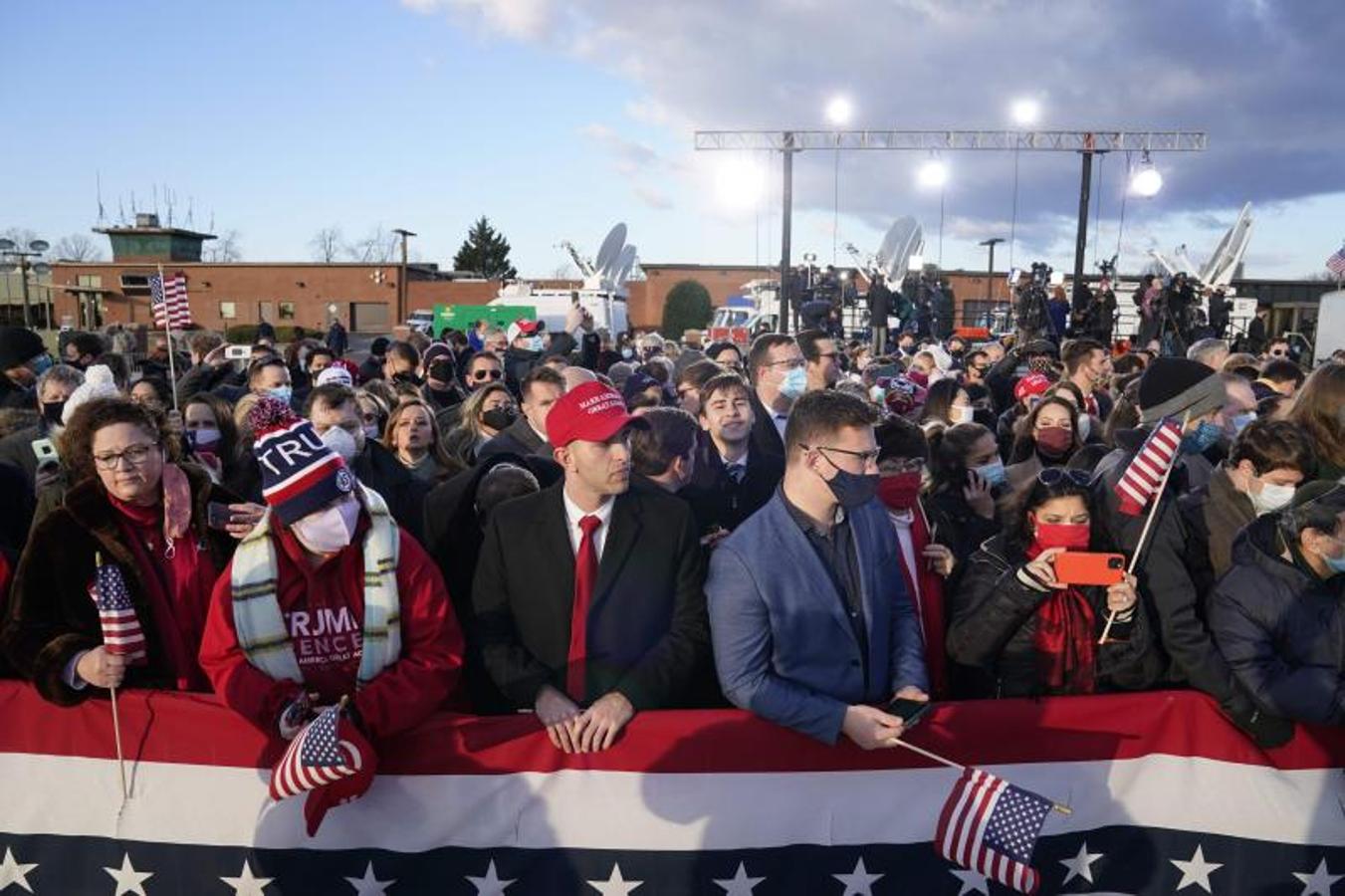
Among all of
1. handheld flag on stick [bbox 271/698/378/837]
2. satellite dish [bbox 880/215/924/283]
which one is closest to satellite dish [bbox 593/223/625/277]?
satellite dish [bbox 880/215/924/283]

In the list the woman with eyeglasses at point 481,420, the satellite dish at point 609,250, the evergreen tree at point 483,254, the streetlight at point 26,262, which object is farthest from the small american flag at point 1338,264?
the evergreen tree at point 483,254

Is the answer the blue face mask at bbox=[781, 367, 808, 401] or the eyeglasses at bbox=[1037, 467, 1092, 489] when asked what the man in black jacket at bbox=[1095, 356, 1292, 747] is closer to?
the eyeglasses at bbox=[1037, 467, 1092, 489]

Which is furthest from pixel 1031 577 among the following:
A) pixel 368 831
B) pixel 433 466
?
pixel 433 466

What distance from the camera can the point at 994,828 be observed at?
275 cm

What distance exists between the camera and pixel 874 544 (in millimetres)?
3279

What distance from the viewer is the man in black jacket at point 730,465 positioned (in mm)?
4691

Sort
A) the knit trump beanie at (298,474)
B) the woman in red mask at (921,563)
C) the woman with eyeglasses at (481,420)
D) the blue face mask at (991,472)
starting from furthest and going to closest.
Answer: the woman with eyeglasses at (481,420) < the blue face mask at (991,472) < the woman in red mask at (921,563) < the knit trump beanie at (298,474)

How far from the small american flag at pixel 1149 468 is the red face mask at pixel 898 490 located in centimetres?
73

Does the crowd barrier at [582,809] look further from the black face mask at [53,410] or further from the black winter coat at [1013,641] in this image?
the black face mask at [53,410]

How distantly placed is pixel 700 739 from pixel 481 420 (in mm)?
3448

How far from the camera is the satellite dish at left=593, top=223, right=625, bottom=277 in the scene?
38562mm

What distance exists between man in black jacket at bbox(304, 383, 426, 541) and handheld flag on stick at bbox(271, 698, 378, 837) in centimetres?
198

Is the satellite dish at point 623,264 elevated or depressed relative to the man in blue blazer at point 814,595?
elevated

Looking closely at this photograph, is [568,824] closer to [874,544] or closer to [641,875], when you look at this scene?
[641,875]
